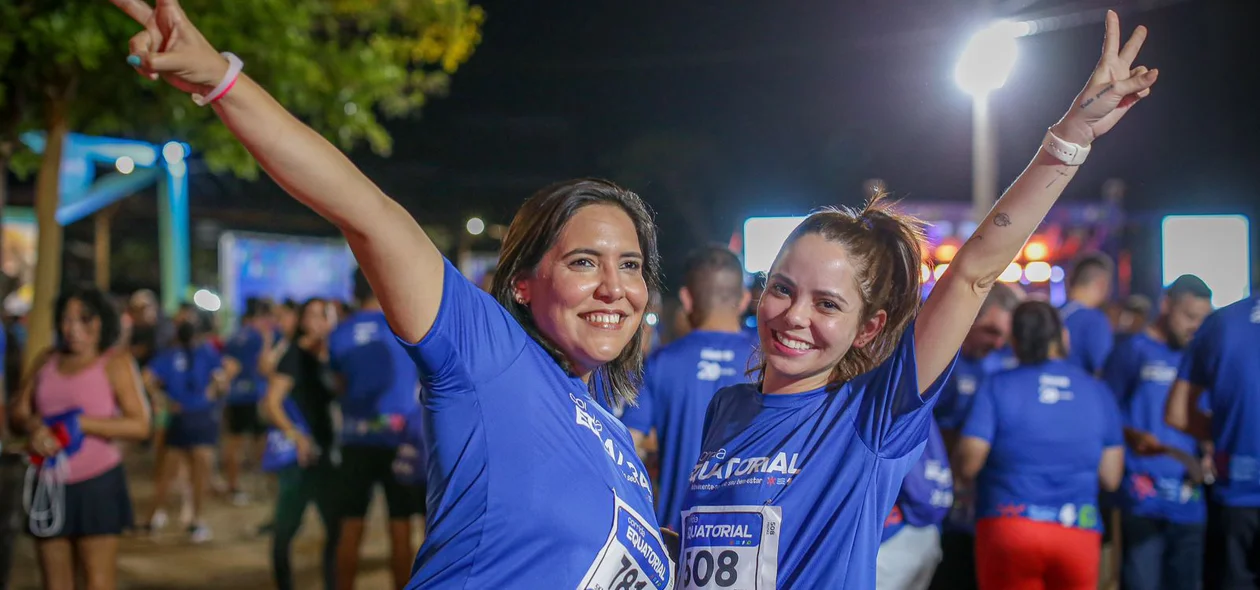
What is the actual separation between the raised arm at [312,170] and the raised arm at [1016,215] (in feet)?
A: 3.68

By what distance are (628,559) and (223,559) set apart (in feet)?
26.0

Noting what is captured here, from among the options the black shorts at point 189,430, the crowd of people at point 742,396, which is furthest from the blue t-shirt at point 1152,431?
the black shorts at point 189,430

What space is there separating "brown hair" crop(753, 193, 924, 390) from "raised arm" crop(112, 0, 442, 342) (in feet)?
3.73

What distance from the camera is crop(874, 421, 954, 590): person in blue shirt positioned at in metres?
4.27

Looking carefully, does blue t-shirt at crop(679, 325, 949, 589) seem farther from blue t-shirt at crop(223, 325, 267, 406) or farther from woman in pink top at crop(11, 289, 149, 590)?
blue t-shirt at crop(223, 325, 267, 406)

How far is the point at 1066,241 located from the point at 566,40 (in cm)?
1194

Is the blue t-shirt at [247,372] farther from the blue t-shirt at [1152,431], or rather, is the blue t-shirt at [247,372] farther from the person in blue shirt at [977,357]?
the blue t-shirt at [1152,431]

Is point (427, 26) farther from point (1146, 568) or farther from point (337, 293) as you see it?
point (337, 293)

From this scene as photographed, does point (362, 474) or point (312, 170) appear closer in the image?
point (312, 170)

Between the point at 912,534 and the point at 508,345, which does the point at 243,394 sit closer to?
the point at 912,534

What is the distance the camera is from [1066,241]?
73.3 feet

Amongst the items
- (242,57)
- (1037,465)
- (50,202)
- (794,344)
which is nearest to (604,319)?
(794,344)

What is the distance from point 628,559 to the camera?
2.10m

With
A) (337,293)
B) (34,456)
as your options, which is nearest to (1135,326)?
(34,456)
